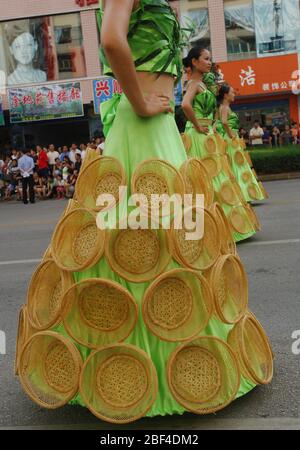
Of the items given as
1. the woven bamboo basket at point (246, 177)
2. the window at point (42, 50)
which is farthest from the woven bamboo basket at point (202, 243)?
the window at point (42, 50)

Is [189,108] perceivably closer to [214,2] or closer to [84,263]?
[84,263]

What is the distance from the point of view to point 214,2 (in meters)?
23.9

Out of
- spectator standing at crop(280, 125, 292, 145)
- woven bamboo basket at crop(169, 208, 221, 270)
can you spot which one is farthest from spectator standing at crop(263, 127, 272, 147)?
woven bamboo basket at crop(169, 208, 221, 270)

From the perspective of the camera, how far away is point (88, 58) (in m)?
24.8

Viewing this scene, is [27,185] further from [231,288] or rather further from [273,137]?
[231,288]

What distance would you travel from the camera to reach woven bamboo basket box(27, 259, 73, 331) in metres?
2.78

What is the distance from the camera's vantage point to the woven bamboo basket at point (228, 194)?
6.61 meters

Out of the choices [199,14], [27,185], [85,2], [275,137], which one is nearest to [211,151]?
[27,185]

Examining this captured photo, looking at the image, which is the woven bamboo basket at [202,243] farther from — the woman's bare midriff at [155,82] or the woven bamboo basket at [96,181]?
the woman's bare midriff at [155,82]

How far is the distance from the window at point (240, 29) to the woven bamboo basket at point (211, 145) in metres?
18.4

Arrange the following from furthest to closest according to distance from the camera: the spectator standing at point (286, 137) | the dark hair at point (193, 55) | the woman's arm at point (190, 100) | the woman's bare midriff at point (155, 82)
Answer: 1. the spectator standing at point (286, 137)
2. the woman's arm at point (190, 100)
3. the dark hair at point (193, 55)
4. the woman's bare midriff at point (155, 82)

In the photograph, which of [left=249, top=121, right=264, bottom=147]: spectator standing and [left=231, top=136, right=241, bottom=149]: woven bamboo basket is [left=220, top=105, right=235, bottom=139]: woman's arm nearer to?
[left=231, top=136, right=241, bottom=149]: woven bamboo basket

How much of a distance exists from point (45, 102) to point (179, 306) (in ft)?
74.5

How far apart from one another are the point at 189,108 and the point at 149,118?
3.82 meters
